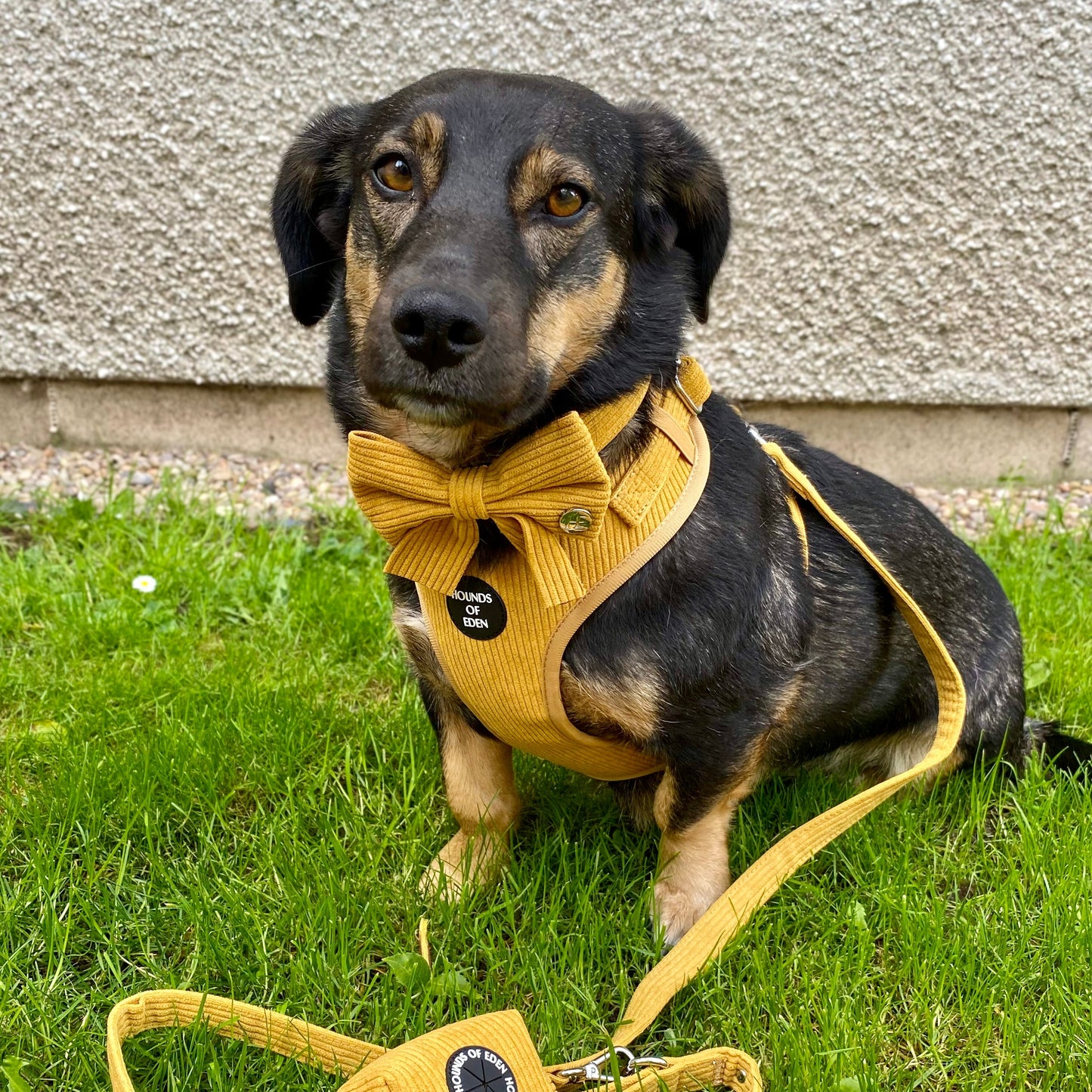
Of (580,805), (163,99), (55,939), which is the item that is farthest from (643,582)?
(163,99)

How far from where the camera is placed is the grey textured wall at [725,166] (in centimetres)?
464

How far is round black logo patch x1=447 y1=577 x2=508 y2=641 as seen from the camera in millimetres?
2189

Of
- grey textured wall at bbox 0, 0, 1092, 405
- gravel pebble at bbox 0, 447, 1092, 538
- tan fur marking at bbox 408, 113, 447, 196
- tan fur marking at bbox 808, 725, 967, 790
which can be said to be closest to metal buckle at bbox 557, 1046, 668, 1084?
tan fur marking at bbox 808, 725, 967, 790

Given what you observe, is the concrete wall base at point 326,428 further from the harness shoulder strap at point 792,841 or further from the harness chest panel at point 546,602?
the harness chest panel at point 546,602

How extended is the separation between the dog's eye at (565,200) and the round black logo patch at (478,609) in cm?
78

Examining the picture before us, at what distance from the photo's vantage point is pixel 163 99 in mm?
4758

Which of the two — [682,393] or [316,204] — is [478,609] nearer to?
[682,393]

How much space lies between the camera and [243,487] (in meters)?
4.93

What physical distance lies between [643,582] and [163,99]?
384 cm

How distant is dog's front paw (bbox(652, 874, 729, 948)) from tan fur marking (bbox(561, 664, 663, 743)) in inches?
18.8

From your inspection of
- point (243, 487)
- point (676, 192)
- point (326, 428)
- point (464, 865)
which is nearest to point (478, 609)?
point (464, 865)

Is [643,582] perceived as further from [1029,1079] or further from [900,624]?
[1029,1079]

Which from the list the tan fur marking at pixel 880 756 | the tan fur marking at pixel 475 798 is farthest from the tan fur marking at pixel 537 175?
the tan fur marking at pixel 880 756

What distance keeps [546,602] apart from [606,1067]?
95cm
